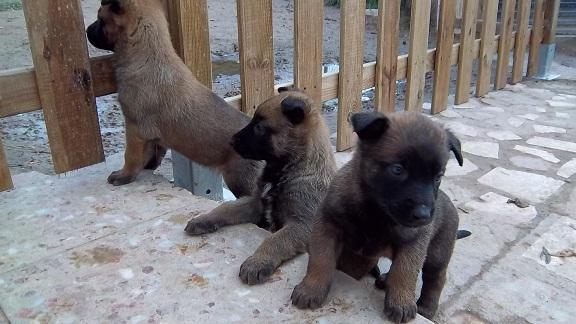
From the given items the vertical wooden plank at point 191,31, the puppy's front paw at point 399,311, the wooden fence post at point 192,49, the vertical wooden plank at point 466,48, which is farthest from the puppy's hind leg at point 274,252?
the vertical wooden plank at point 466,48

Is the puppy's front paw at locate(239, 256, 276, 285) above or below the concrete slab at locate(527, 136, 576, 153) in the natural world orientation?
above

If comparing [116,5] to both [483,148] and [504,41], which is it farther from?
[504,41]

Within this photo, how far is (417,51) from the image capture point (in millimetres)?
5684

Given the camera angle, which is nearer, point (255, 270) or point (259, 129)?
point (255, 270)

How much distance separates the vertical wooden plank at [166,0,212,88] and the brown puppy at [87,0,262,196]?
0.10 m

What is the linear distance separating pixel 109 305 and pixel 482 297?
1.97 metres

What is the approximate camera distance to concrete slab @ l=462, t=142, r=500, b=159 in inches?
201

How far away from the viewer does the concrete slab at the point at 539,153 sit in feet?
16.5

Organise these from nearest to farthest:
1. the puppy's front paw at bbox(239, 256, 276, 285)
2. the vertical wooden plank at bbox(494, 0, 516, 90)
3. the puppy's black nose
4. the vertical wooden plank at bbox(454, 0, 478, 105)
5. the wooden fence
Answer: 1. the puppy's black nose
2. the puppy's front paw at bbox(239, 256, 276, 285)
3. the wooden fence
4. the vertical wooden plank at bbox(454, 0, 478, 105)
5. the vertical wooden plank at bbox(494, 0, 516, 90)

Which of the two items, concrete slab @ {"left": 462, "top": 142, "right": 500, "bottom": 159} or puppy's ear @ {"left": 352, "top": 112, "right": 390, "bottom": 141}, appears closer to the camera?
puppy's ear @ {"left": 352, "top": 112, "right": 390, "bottom": 141}

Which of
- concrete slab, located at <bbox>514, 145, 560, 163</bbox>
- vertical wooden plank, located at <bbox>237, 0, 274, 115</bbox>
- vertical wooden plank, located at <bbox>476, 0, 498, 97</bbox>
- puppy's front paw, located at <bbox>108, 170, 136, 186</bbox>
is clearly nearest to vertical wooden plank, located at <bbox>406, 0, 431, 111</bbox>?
concrete slab, located at <bbox>514, 145, 560, 163</bbox>

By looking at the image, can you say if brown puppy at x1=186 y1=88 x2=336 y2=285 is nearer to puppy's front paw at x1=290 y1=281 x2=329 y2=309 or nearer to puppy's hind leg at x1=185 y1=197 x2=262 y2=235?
puppy's hind leg at x1=185 y1=197 x2=262 y2=235

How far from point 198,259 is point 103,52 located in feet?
21.8

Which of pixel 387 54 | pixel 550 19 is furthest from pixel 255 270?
pixel 550 19
